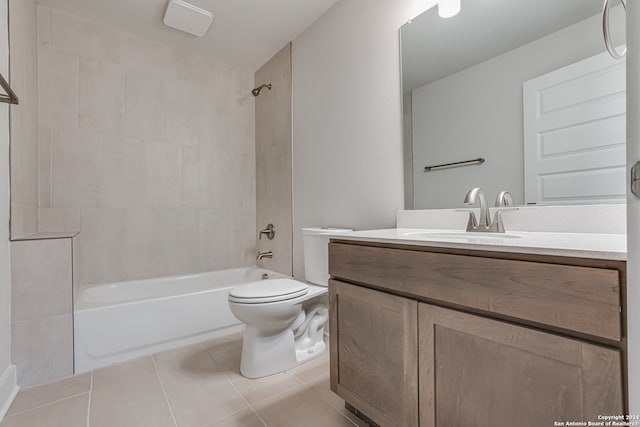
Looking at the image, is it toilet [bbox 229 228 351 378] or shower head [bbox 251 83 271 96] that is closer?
toilet [bbox 229 228 351 378]

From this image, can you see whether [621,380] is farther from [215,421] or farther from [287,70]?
[287,70]

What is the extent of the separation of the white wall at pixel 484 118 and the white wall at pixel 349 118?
6.0 inches

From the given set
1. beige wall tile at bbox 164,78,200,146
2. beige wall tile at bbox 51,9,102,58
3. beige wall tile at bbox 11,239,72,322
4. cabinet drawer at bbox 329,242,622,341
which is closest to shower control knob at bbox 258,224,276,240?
beige wall tile at bbox 164,78,200,146

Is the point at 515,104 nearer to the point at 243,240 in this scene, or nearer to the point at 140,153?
the point at 243,240

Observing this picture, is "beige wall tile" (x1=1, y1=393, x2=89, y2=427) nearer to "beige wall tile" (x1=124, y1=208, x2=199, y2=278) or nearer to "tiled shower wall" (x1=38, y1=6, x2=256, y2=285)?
"tiled shower wall" (x1=38, y1=6, x2=256, y2=285)

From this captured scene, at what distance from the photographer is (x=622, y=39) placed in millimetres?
943

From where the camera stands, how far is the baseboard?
51.2 inches

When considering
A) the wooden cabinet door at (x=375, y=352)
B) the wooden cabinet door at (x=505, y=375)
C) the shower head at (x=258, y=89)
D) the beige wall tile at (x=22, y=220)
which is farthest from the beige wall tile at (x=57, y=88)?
the wooden cabinet door at (x=505, y=375)

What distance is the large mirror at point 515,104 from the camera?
1.02 meters

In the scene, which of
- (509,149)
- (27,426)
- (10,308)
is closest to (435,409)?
(509,149)

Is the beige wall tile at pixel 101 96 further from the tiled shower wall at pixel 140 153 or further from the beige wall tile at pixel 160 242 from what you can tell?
the beige wall tile at pixel 160 242

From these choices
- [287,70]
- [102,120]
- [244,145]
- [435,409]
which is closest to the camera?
[435,409]

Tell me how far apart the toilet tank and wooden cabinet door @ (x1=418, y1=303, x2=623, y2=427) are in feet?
3.28

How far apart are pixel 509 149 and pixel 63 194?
2748 millimetres
